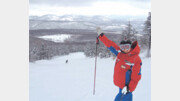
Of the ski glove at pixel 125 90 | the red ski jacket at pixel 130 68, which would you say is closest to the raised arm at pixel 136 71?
the red ski jacket at pixel 130 68

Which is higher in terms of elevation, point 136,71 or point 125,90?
point 136,71

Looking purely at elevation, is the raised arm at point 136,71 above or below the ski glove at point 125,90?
above

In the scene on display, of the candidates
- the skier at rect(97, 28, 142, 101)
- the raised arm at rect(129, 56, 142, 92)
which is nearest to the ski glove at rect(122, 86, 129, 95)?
the skier at rect(97, 28, 142, 101)

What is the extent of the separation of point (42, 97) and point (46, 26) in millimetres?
169559

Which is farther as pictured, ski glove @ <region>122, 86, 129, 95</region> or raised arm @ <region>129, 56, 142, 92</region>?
ski glove @ <region>122, 86, 129, 95</region>

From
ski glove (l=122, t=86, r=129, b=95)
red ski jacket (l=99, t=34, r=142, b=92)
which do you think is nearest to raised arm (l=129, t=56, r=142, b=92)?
red ski jacket (l=99, t=34, r=142, b=92)

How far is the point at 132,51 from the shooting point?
11.7 ft

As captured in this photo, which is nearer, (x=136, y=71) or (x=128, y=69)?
(x=136, y=71)

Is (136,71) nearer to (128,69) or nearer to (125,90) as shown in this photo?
(128,69)

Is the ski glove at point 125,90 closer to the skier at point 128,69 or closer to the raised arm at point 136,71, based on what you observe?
the skier at point 128,69

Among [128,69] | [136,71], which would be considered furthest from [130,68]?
[136,71]

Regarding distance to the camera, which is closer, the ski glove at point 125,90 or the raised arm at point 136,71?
the raised arm at point 136,71

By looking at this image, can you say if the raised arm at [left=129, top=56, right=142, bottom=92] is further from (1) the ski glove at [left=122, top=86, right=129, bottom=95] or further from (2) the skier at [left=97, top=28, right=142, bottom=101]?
(1) the ski glove at [left=122, top=86, right=129, bottom=95]

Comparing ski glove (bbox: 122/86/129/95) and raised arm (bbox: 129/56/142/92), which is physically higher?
raised arm (bbox: 129/56/142/92)
